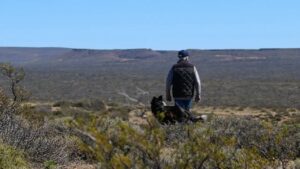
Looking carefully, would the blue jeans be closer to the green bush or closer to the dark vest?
the dark vest

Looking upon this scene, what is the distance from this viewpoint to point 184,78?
33.5ft

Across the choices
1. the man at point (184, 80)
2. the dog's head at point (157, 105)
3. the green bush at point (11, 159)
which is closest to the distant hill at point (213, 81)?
the dog's head at point (157, 105)

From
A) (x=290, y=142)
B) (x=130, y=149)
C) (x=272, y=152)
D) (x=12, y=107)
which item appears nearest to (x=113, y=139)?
(x=130, y=149)

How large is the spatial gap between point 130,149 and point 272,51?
449 ft

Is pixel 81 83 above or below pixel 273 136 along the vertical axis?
below

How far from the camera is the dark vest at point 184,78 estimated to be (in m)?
10.2

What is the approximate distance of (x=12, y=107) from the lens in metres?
9.44

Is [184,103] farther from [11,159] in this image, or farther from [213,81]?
[213,81]

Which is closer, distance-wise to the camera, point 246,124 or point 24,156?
point 24,156

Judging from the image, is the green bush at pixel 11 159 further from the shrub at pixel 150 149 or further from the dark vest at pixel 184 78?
the dark vest at pixel 184 78

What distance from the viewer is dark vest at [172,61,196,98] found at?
10219 mm

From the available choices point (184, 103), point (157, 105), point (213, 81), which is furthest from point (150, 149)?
point (213, 81)

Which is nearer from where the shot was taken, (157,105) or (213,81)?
(157,105)

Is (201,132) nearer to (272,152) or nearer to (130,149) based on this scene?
(130,149)
